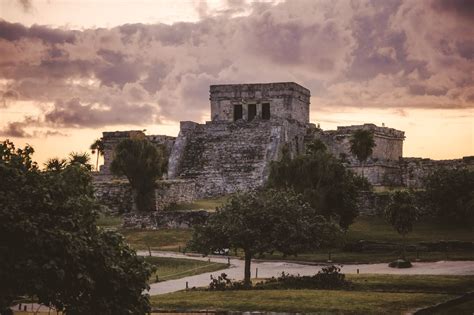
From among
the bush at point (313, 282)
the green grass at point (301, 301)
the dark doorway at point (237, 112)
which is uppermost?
the dark doorway at point (237, 112)

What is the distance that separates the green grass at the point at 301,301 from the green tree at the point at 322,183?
18.4 metres

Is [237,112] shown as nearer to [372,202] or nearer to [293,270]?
[372,202]

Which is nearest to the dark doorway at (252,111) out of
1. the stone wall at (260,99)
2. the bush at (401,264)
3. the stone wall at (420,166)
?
the stone wall at (260,99)

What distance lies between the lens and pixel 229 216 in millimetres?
36375

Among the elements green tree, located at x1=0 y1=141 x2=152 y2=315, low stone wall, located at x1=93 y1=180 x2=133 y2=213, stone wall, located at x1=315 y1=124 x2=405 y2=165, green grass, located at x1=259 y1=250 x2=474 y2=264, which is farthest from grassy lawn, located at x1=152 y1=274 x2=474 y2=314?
Answer: stone wall, located at x1=315 y1=124 x2=405 y2=165

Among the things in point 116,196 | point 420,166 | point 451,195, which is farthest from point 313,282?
point 420,166

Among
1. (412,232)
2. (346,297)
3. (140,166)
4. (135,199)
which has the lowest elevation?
(346,297)

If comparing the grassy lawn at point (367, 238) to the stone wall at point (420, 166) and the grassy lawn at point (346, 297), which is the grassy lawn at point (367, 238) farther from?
the stone wall at point (420, 166)

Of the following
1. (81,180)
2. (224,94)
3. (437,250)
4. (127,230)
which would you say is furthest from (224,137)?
(81,180)

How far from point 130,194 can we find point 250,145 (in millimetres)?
13001

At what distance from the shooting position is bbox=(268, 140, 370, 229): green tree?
5022cm

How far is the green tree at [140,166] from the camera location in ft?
193

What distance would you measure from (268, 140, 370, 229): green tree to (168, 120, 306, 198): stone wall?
12.5 meters

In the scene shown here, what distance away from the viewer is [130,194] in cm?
6200
